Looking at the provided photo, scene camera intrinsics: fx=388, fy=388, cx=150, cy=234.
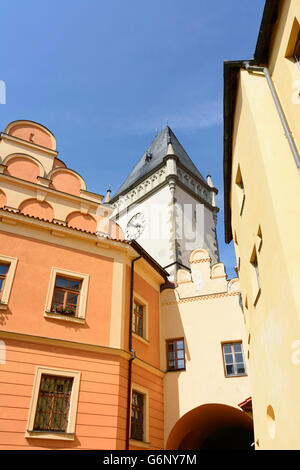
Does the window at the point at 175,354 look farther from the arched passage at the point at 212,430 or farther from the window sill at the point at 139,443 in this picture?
the window sill at the point at 139,443

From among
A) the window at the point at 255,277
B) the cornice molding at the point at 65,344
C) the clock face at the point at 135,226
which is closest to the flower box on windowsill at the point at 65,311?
the cornice molding at the point at 65,344

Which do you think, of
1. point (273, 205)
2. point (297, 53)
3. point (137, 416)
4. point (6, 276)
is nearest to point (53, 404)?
point (137, 416)

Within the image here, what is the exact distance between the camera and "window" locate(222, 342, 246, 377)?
14.3 meters

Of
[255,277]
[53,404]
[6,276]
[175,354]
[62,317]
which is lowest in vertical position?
[53,404]

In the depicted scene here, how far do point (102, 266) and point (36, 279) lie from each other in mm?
2430

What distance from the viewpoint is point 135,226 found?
34.4 metres

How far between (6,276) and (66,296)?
6.59 feet

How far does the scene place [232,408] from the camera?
1395cm

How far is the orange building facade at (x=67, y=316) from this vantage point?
1067 cm

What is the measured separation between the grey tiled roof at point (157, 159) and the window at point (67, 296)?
23.8 meters

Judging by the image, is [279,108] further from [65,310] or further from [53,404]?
[53,404]

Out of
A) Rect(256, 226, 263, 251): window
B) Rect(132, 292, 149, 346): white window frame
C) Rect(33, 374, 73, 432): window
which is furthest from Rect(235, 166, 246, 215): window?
Rect(33, 374, 73, 432): window

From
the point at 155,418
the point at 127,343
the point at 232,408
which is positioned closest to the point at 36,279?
the point at 127,343
